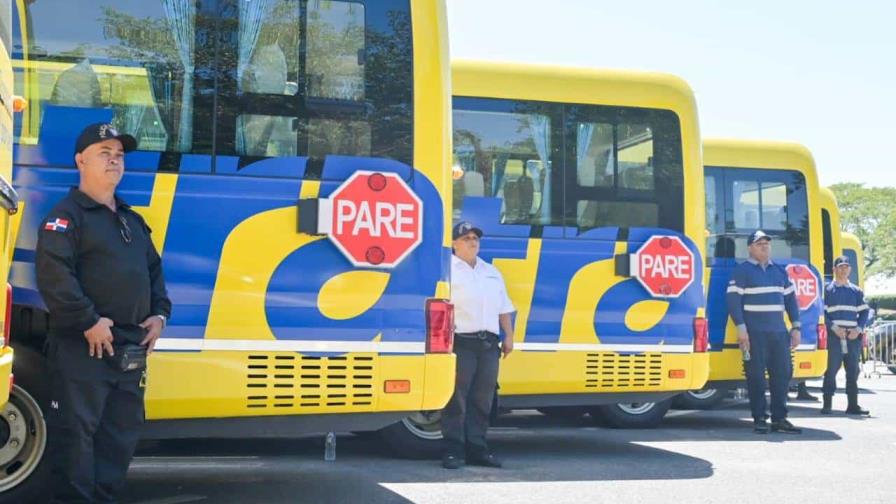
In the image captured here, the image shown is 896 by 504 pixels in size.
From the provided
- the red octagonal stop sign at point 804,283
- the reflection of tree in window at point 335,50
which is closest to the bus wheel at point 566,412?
the red octagonal stop sign at point 804,283

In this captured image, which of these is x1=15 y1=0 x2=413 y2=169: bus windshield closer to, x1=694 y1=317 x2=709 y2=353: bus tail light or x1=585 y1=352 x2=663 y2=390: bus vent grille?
x1=585 y1=352 x2=663 y2=390: bus vent grille

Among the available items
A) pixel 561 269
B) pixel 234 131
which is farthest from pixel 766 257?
pixel 234 131

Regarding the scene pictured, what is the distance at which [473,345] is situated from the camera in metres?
7.83

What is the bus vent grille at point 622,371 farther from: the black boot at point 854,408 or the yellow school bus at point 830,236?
the yellow school bus at point 830,236

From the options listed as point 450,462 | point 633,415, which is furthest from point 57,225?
point 633,415

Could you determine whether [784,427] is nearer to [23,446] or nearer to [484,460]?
[484,460]

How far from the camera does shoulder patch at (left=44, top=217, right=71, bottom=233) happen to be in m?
5.02

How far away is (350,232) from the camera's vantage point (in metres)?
5.91

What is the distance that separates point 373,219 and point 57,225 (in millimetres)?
1754

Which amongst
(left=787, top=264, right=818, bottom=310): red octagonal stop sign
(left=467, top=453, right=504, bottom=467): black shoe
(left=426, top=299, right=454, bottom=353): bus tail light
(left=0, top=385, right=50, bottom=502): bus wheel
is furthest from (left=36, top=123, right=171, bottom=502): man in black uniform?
(left=787, top=264, right=818, bottom=310): red octagonal stop sign

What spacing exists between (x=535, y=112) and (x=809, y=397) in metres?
8.17

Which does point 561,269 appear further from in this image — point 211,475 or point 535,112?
point 211,475

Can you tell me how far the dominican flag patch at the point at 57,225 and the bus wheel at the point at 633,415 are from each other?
6.64 meters

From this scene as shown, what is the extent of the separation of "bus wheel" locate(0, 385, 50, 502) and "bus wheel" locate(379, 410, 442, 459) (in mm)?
3142
